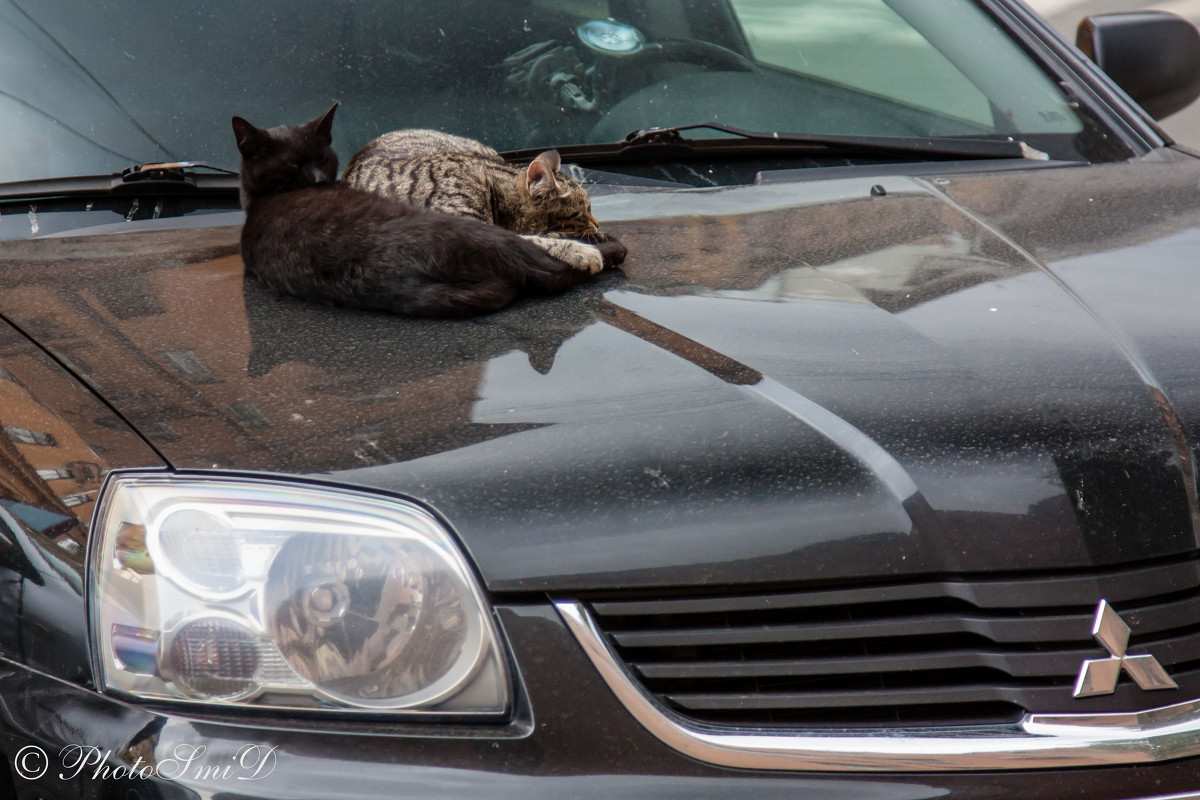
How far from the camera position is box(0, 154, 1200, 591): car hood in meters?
1.23

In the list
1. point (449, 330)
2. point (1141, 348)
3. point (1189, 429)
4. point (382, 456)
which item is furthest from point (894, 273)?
point (382, 456)

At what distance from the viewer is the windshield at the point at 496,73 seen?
2262mm

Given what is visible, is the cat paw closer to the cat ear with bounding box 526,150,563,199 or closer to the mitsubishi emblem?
the cat ear with bounding box 526,150,563,199

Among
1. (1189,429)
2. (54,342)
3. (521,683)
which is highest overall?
(54,342)

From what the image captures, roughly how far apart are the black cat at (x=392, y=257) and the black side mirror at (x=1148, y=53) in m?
1.65

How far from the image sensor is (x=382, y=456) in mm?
1280

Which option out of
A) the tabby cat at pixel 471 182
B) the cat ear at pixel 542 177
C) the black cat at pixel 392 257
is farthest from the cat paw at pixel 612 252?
the cat ear at pixel 542 177

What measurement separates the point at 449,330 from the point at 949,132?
1527 mm

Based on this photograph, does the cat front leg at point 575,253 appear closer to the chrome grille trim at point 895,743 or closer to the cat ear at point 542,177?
the cat ear at point 542,177

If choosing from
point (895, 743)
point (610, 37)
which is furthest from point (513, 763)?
point (610, 37)

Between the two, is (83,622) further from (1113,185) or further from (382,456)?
(1113,185)

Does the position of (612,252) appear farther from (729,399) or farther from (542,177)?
(729,399)

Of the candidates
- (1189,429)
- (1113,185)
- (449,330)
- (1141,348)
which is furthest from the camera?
(1113,185)

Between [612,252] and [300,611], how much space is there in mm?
880
